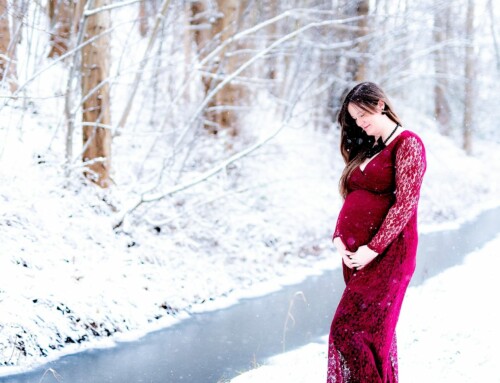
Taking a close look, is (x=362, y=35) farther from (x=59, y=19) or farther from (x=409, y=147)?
(x=409, y=147)

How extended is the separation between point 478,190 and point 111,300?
17.1 m

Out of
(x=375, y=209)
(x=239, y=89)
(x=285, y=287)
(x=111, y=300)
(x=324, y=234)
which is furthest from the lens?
(x=239, y=89)

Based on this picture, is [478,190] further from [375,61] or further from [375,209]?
[375,209]

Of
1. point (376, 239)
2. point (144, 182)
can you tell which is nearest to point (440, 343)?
point (376, 239)

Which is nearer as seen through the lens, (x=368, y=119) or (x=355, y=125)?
(x=368, y=119)

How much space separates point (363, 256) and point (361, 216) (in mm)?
214

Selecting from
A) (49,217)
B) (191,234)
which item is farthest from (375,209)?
(191,234)

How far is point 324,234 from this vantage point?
1255cm

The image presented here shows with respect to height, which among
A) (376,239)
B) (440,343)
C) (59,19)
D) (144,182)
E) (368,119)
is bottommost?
(440,343)

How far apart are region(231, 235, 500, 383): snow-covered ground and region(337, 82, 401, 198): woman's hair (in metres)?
2.09

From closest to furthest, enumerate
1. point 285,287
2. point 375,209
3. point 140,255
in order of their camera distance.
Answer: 1. point 375,209
2. point 140,255
3. point 285,287

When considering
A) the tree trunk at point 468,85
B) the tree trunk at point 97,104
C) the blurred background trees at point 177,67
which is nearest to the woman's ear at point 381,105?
the blurred background trees at point 177,67

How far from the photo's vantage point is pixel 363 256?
112 inches

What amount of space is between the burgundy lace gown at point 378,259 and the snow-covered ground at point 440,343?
1.69m
